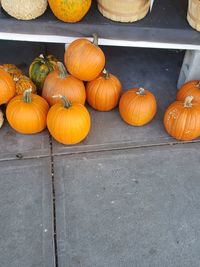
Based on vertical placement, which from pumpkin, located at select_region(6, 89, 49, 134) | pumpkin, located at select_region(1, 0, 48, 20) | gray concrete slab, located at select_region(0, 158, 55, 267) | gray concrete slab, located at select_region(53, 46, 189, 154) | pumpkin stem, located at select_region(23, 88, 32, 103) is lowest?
gray concrete slab, located at select_region(0, 158, 55, 267)

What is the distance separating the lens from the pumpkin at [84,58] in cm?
233

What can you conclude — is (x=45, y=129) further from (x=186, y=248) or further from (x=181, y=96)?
(x=186, y=248)

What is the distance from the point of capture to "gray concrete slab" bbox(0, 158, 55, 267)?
1.79 meters

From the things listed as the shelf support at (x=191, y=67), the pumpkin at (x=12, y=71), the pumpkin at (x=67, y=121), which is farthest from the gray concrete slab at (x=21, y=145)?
the shelf support at (x=191, y=67)

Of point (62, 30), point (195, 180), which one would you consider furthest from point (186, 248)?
point (62, 30)

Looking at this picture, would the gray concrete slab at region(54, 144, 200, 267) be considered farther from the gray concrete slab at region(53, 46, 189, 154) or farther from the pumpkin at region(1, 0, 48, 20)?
the pumpkin at region(1, 0, 48, 20)

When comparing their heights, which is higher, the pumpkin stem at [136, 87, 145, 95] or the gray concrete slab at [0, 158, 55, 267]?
the pumpkin stem at [136, 87, 145, 95]

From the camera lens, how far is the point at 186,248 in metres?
1.87

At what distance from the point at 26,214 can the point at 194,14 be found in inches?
72.5

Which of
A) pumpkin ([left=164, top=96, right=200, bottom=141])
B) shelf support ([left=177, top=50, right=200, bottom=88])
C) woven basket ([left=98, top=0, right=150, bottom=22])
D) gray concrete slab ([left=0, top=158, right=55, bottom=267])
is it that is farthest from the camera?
shelf support ([left=177, top=50, right=200, bottom=88])

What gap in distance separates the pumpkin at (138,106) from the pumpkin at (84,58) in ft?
1.02

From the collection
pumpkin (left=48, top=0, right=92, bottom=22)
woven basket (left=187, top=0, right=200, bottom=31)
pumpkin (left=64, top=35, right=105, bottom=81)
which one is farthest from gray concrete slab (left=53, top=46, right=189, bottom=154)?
pumpkin (left=48, top=0, right=92, bottom=22)

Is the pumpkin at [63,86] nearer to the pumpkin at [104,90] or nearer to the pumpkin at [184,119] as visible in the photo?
the pumpkin at [104,90]

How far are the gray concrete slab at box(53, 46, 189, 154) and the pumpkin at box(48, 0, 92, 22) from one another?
73 cm
